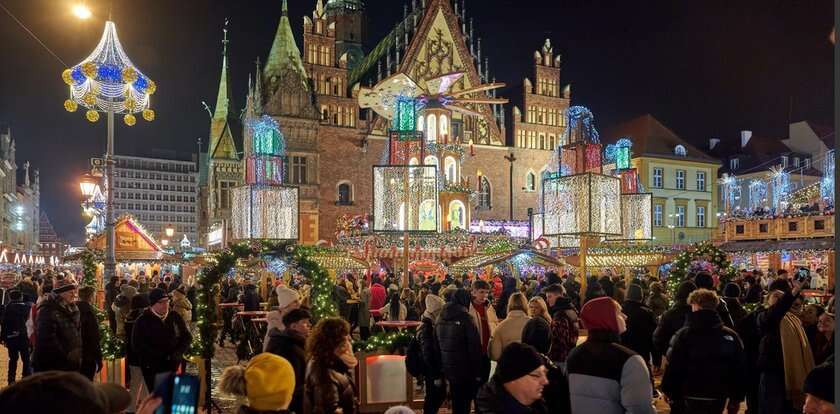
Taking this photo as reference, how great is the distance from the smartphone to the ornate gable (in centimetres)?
3665

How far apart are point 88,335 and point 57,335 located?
75 cm

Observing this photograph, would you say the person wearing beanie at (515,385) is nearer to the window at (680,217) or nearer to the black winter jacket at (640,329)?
the black winter jacket at (640,329)

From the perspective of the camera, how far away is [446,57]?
3916 cm

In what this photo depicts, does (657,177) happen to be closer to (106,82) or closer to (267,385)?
(106,82)

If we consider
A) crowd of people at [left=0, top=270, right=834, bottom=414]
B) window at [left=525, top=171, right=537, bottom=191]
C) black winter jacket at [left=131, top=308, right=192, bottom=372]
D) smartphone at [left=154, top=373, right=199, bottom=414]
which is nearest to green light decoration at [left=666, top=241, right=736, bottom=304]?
crowd of people at [left=0, top=270, right=834, bottom=414]

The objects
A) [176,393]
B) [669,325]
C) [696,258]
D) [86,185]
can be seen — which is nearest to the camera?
[176,393]

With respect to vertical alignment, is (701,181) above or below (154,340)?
above

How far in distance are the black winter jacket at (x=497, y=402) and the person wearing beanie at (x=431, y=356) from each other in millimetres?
3080

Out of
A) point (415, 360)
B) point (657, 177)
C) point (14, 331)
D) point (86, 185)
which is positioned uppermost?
point (657, 177)

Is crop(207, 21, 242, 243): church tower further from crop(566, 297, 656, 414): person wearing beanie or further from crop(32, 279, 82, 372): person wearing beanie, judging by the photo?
crop(566, 297, 656, 414): person wearing beanie

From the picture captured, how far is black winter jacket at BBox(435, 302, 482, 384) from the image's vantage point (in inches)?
237

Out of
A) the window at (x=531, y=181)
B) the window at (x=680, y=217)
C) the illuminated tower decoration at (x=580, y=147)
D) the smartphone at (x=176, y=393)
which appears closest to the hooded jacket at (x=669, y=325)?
the smartphone at (x=176, y=393)

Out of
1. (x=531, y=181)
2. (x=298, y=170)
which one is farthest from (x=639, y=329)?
(x=531, y=181)

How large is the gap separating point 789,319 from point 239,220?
16.8 metres
